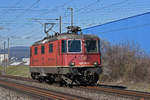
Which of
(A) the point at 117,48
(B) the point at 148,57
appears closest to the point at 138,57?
(B) the point at 148,57

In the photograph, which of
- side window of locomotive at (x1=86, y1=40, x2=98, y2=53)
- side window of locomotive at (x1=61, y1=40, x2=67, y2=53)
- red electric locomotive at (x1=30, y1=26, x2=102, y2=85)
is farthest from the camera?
side window of locomotive at (x1=86, y1=40, x2=98, y2=53)

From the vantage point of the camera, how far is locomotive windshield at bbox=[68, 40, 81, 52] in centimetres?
1747

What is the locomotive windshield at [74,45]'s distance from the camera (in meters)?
17.5

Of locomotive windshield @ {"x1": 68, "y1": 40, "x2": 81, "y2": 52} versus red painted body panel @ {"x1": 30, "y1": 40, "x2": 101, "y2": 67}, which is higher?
locomotive windshield @ {"x1": 68, "y1": 40, "x2": 81, "y2": 52}

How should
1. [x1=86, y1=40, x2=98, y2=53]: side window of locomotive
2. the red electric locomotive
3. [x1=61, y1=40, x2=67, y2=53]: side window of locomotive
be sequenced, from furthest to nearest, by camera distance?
1. [x1=86, y1=40, x2=98, y2=53]: side window of locomotive
2. [x1=61, y1=40, x2=67, y2=53]: side window of locomotive
3. the red electric locomotive

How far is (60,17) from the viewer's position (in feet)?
107

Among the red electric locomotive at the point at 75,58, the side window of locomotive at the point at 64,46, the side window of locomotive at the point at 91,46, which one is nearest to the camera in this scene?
the red electric locomotive at the point at 75,58

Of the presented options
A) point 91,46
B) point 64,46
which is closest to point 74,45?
point 64,46

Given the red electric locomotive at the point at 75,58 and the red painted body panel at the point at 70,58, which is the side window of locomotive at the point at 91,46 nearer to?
the red electric locomotive at the point at 75,58

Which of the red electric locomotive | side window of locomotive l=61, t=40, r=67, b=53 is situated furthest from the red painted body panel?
side window of locomotive l=61, t=40, r=67, b=53

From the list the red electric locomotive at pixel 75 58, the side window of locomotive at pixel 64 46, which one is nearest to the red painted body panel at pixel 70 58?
the red electric locomotive at pixel 75 58

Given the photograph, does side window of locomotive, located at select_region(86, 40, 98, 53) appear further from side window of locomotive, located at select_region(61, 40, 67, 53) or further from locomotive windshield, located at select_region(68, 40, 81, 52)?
side window of locomotive, located at select_region(61, 40, 67, 53)

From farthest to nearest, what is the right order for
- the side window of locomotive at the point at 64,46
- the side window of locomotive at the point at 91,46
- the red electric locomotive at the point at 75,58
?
the side window of locomotive at the point at 91,46, the side window of locomotive at the point at 64,46, the red electric locomotive at the point at 75,58

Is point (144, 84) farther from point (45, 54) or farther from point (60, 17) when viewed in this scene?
point (60, 17)
